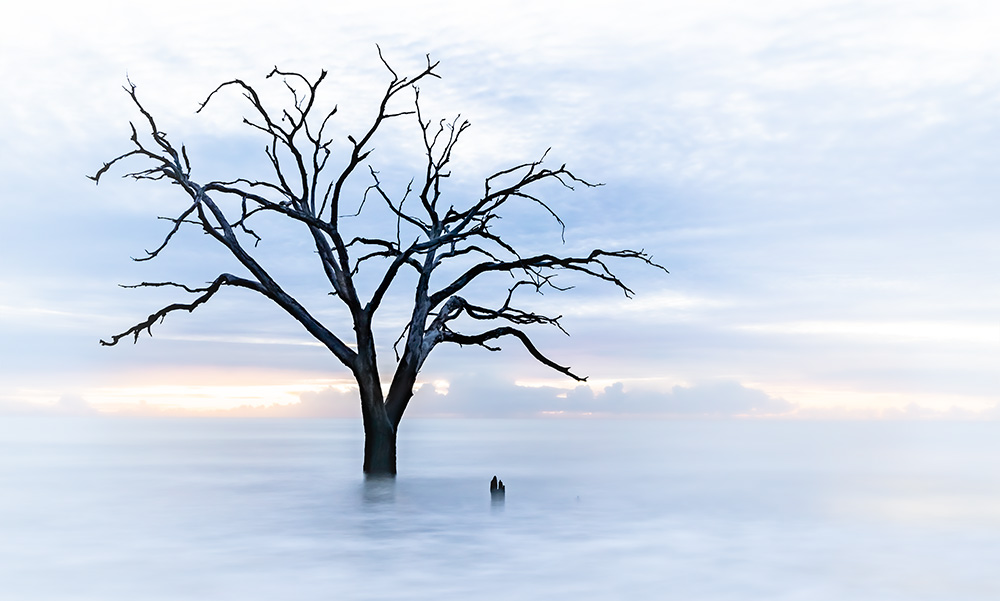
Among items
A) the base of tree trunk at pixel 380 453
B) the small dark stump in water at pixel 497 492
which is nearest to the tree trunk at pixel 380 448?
the base of tree trunk at pixel 380 453

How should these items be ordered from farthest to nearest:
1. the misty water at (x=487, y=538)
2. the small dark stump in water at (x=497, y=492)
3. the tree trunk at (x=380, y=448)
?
the tree trunk at (x=380, y=448), the small dark stump in water at (x=497, y=492), the misty water at (x=487, y=538)

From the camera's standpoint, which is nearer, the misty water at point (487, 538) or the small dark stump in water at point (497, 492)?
the misty water at point (487, 538)

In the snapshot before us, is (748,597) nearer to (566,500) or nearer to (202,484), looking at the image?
(566,500)

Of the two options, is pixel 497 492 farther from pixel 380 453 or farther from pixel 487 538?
pixel 487 538

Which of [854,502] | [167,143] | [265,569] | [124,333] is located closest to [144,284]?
[124,333]

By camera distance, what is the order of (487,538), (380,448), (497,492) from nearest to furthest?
(487,538) → (497,492) → (380,448)

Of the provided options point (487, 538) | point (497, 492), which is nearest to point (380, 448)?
point (497, 492)

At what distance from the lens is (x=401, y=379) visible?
22953 millimetres

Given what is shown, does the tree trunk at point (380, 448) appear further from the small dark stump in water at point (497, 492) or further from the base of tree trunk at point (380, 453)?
the small dark stump in water at point (497, 492)

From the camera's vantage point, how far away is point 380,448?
75.5 ft

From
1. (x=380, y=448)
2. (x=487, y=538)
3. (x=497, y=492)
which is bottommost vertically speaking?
(x=487, y=538)

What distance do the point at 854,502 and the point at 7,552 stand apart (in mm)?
17768

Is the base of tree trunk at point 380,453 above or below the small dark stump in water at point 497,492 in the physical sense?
above

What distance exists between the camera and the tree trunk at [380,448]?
901 inches
